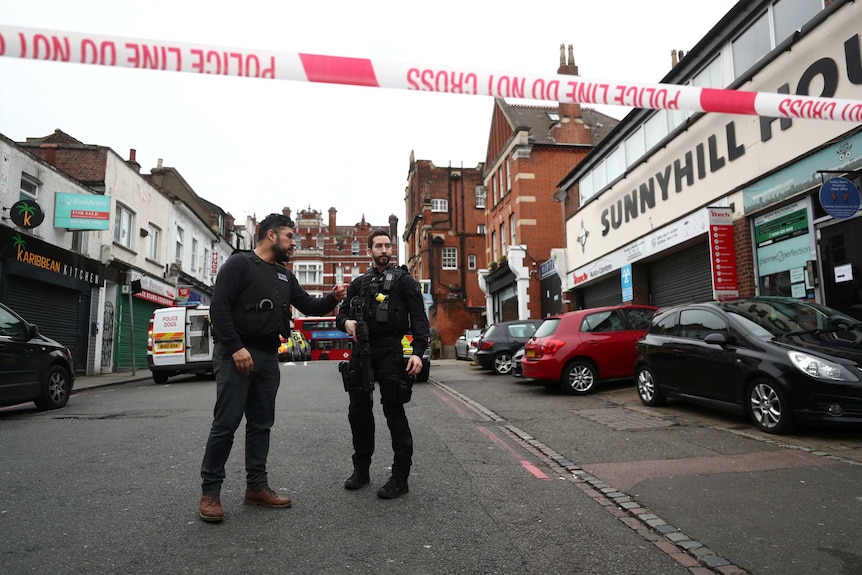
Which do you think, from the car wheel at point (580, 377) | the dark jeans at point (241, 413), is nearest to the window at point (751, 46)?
the car wheel at point (580, 377)

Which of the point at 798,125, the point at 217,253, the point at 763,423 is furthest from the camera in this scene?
the point at 217,253

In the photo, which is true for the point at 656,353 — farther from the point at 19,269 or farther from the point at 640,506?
the point at 19,269

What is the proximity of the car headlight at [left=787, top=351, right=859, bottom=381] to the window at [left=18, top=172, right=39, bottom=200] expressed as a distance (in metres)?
17.2

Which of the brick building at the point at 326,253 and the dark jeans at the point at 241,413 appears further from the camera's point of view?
the brick building at the point at 326,253

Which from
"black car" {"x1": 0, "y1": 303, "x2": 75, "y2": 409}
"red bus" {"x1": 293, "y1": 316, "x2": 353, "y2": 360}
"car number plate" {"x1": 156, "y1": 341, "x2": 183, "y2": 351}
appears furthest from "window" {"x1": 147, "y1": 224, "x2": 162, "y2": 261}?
"black car" {"x1": 0, "y1": 303, "x2": 75, "y2": 409}

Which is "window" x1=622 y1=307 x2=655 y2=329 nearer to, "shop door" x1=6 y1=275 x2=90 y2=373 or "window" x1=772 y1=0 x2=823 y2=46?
"window" x1=772 y1=0 x2=823 y2=46

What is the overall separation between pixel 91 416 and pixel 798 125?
Answer: 11996 millimetres

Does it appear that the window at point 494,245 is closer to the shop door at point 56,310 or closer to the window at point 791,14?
the shop door at point 56,310

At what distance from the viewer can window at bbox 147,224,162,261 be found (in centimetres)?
2386

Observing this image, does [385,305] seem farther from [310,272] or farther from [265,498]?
[310,272]

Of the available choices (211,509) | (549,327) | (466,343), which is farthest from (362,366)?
(466,343)

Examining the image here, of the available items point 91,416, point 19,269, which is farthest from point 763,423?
point 19,269

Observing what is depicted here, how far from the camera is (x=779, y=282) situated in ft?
35.3

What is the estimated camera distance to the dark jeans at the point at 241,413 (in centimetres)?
374
